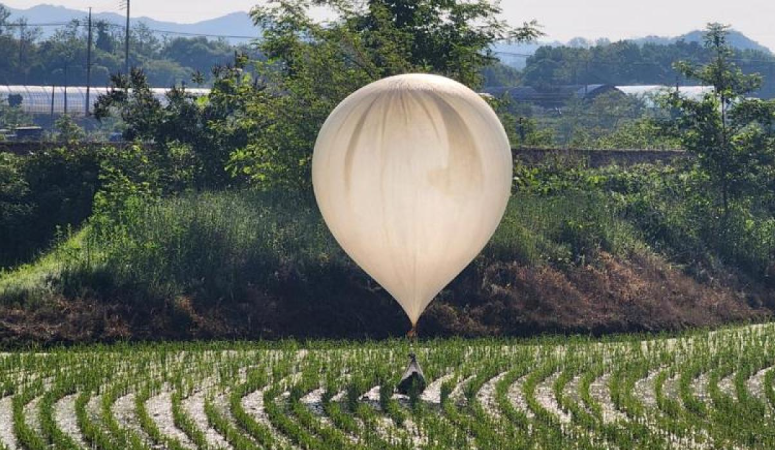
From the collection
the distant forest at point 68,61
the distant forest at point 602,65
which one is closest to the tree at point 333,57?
the distant forest at point 68,61

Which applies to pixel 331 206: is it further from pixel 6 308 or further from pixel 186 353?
pixel 6 308

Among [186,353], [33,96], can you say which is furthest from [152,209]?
[33,96]

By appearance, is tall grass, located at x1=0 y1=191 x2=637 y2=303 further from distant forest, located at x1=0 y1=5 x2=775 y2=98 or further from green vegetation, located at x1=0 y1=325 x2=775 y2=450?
distant forest, located at x1=0 y1=5 x2=775 y2=98

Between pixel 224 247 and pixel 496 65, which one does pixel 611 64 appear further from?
pixel 224 247

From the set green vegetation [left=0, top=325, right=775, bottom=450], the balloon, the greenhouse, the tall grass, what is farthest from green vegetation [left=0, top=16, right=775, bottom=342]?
the greenhouse

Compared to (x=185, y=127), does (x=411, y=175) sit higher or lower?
higher

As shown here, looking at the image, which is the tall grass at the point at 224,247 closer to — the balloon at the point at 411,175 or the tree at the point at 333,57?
the tree at the point at 333,57

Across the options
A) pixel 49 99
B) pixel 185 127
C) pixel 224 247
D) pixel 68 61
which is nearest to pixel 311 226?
pixel 224 247
